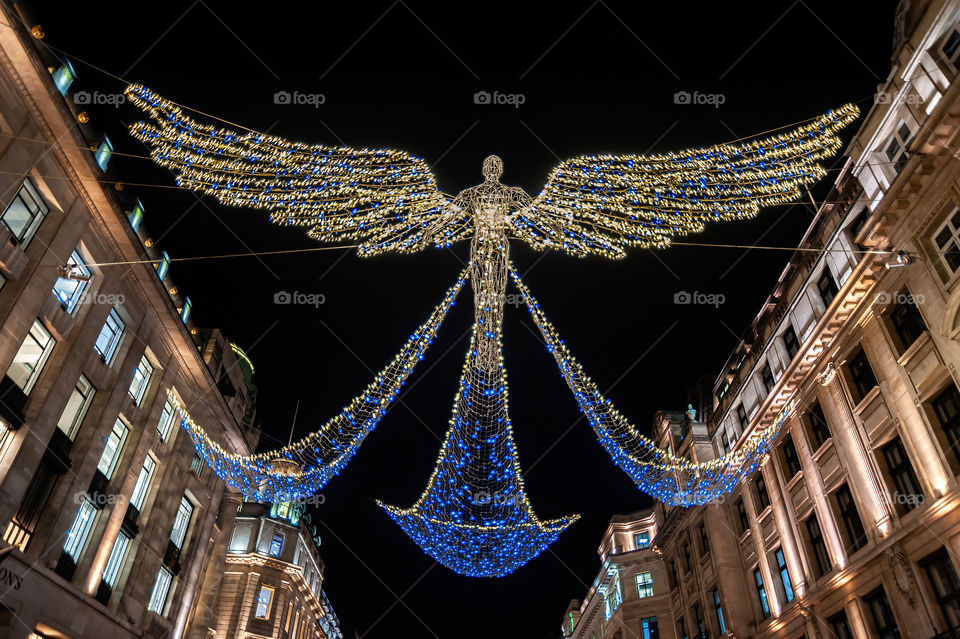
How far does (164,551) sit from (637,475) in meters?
19.2

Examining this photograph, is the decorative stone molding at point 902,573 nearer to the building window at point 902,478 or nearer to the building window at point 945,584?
the building window at point 945,584

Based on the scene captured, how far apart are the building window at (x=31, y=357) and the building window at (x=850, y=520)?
24.6 m

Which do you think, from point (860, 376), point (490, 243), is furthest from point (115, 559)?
point (860, 376)

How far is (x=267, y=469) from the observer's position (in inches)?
620

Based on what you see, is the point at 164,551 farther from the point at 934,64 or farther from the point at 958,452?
the point at 934,64

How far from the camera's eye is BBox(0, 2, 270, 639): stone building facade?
53.1ft

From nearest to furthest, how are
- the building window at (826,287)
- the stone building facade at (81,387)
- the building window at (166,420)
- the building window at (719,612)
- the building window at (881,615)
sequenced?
the stone building facade at (81,387)
the building window at (881,615)
the building window at (826,287)
the building window at (166,420)
the building window at (719,612)

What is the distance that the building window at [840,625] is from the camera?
18.3m

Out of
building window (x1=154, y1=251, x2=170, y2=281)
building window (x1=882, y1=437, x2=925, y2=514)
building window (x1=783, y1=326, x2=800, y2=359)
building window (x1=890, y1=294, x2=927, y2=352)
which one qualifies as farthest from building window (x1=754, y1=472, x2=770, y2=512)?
building window (x1=154, y1=251, x2=170, y2=281)

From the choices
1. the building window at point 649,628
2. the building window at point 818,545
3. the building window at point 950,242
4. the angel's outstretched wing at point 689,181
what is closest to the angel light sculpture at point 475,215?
the angel's outstretched wing at point 689,181

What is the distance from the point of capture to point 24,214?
16922 millimetres

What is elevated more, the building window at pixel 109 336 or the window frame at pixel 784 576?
the building window at pixel 109 336

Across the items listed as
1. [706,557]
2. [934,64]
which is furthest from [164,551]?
[934,64]

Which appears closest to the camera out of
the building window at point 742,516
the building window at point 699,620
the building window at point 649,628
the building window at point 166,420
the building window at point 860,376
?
the building window at point 860,376
